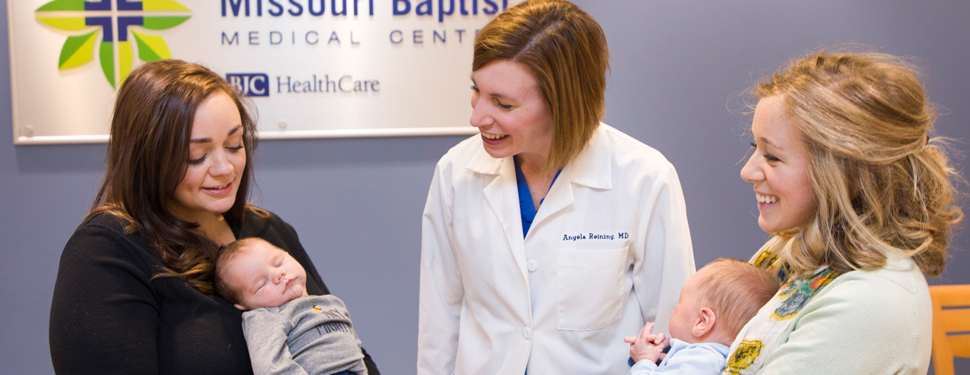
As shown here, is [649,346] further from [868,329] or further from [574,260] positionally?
[868,329]

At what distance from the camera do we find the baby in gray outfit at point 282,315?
4.31 ft

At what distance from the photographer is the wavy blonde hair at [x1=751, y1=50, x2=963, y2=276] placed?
97 centimetres

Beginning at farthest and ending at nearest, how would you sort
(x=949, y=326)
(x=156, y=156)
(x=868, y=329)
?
(x=949, y=326) → (x=156, y=156) → (x=868, y=329)

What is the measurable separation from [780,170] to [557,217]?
0.59 metres

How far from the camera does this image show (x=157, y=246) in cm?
129

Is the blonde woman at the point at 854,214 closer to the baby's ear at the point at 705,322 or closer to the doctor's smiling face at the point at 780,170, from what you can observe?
the doctor's smiling face at the point at 780,170

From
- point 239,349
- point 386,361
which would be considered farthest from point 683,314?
point 386,361

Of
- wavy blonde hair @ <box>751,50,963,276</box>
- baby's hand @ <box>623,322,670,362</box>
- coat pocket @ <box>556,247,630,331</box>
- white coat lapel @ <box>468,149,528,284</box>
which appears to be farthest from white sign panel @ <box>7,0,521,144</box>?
wavy blonde hair @ <box>751,50,963,276</box>

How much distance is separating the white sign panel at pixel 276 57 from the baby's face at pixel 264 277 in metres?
1.08

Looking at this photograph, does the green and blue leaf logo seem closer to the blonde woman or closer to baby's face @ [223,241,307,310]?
baby's face @ [223,241,307,310]

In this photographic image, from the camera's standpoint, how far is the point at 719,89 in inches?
104

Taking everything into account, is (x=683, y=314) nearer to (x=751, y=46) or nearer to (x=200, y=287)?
(x=200, y=287)

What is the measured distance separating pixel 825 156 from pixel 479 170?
32.1 inches

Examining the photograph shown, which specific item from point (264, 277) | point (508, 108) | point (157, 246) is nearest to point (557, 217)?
point (508, 108)
